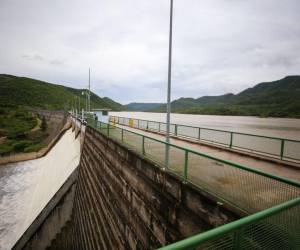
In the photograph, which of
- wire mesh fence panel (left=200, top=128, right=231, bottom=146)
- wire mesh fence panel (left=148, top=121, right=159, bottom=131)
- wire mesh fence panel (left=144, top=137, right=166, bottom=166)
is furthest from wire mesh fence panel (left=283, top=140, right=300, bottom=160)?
wire mesh fence panel (left=148, top=121, right=159, bottom=131)

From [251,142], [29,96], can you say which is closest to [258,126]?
[251,142]

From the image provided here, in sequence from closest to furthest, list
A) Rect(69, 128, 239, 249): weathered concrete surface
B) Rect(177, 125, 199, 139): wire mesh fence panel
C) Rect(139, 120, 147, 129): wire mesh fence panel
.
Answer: Rect(69, 128, 239, 249): weathered concrete surface → Rect(177, 125, 199, 139): wire mesh fence panel → Rect(139, 120, 147, 129): wire mesh fence panel

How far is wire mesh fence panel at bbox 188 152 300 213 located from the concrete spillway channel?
17.7m

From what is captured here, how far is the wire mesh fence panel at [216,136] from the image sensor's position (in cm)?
1290

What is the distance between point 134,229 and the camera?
7.82 meters

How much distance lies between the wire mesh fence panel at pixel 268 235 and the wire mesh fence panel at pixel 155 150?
14.6 feet

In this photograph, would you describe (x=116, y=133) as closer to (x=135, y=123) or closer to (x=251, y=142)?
(x=251, y=142)

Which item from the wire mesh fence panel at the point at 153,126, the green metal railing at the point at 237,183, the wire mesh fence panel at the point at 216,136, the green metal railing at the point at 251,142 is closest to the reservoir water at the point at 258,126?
the wire mesh fence panel at the point at 153,126

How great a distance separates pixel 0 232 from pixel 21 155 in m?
30.3

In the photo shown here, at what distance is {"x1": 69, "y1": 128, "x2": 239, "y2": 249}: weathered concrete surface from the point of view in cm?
480

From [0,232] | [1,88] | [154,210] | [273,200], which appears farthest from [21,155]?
[1,88]

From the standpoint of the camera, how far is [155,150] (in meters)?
7.66

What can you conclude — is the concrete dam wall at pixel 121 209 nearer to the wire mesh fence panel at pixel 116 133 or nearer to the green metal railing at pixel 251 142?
the wire mesh fence panel at pixel 116 133

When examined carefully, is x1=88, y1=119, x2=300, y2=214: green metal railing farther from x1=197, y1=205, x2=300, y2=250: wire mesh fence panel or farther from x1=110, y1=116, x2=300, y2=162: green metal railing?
x1=110, y1=116, x2=300, y2=162: green metal railing
